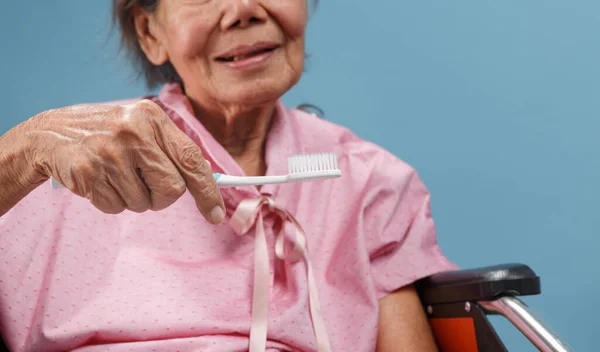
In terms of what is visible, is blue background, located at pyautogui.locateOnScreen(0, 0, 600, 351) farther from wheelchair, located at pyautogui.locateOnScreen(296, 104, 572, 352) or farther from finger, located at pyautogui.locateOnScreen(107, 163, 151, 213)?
finger, located at pyautogui.locateOnScreen(107, 163, 151, 213)

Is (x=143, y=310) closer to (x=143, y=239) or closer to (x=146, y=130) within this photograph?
(x=143, y=239)

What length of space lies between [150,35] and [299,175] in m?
0.48

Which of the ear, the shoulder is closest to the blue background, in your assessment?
the shoulder

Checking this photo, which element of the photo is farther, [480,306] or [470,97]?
[470,97]

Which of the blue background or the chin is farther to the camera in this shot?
the blue background

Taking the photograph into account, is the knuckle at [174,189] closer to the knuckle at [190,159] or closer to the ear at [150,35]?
the knuckle at [190,159]

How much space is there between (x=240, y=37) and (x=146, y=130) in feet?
1.34

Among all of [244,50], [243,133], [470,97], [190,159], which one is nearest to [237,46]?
[244,50]

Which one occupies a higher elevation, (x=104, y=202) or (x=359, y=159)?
(x=104, y=202)

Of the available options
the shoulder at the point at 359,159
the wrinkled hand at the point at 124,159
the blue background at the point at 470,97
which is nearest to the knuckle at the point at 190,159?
the wrinkled hand at the point at 124,159

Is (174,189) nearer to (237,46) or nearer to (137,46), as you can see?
(237,46)

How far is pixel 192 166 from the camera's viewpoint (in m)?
0.72

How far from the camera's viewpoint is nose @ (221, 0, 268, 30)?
3.50 ft

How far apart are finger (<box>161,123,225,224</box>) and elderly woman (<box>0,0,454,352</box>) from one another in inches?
0.6
